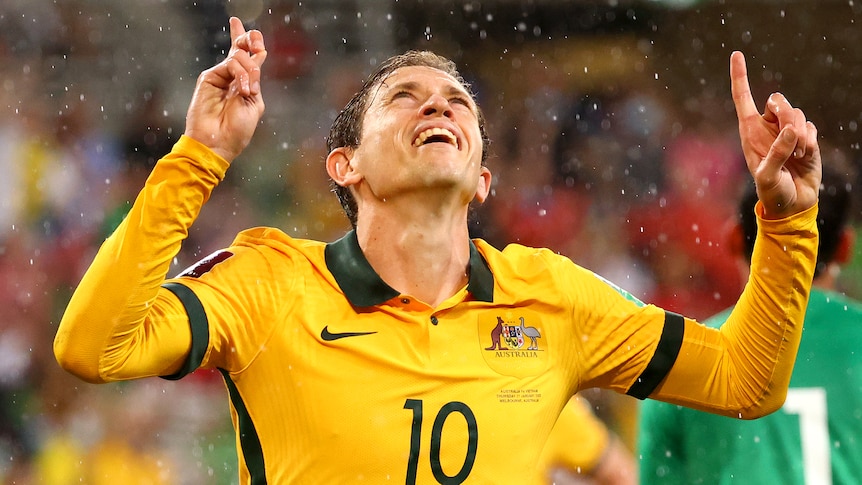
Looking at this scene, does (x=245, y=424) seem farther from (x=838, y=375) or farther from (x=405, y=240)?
(x=838, y=375)

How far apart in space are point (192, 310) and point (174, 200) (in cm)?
30

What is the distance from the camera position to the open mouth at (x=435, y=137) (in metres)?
2.86

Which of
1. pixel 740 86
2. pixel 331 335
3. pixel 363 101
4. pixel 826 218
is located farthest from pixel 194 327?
pixel 826 218

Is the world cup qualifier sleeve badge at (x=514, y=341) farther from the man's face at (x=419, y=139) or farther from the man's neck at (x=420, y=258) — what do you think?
the man's face at (x=419, y=139)

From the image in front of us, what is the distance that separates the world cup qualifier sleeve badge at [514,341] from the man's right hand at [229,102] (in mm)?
803

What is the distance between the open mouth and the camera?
2857 mm

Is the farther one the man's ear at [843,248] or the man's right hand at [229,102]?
the man's ear at [843,248]

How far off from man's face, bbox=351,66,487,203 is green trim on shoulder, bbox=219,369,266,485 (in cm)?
70

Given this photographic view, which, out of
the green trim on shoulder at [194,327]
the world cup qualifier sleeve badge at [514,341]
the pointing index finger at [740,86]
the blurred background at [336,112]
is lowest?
the green trim on shoulder at [194,327]

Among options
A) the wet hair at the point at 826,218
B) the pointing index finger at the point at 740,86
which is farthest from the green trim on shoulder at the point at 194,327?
the wet hair at the point at 826,218

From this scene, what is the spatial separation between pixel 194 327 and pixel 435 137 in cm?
90

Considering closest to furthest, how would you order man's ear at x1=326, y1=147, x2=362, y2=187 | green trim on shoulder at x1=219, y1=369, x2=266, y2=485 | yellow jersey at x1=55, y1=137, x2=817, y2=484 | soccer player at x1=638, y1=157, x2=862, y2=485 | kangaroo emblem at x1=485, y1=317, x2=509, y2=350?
1. yellow jersey at x1=55, y1=137, x2=817, y2=484
2. green trim on shoulder at x1=219, y1=369, x2=266, y2=485
3. kangaroo emblem at x1=485, y1=317, x2=509, y2=350
4. man's ear at x1=326, y1=147, x2=362, y2=187
5. soccer player at x1=638, y1=157, x2=862, y2=485

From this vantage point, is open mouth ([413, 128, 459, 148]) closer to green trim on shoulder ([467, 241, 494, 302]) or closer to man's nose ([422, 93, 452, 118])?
man's nose ([422, 93, 452, 118])

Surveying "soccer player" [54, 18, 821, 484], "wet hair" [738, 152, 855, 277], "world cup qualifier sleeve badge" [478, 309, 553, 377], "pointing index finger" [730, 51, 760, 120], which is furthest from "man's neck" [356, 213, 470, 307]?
"wet hair" [738, 152, 855, 277]
